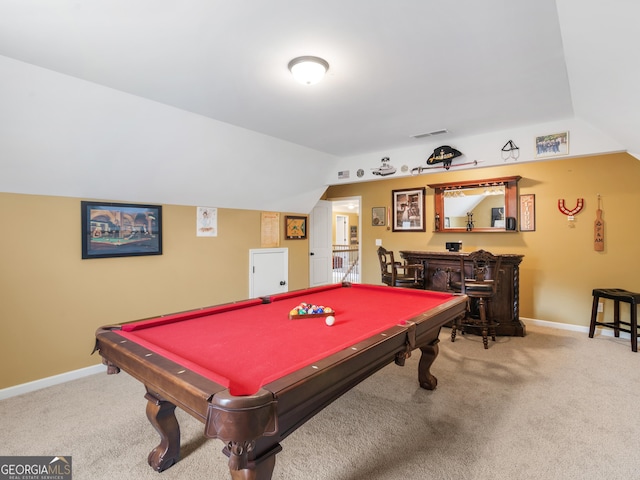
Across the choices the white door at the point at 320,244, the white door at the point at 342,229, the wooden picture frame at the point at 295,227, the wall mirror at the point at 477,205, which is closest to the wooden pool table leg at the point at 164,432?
the wooden picture frame at the point at 295,227

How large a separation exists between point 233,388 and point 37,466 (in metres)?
1.66

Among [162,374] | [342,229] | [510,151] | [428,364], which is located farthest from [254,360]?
[342,229]

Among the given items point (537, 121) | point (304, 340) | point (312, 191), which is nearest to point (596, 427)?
point (304, 340)

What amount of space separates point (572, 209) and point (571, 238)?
38 cm

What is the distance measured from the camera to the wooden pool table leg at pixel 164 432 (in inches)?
68.4

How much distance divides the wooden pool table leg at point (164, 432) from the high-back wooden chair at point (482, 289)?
312cm

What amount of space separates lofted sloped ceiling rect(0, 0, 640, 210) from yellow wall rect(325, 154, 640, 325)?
3.52 feet

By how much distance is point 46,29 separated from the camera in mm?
1840

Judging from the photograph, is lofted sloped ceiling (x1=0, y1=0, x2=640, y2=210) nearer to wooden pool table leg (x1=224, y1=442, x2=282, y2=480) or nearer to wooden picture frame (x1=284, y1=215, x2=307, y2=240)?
wooden picture frame (x1=284, y1=215, x2=307, y2=240)

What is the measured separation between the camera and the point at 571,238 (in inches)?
167

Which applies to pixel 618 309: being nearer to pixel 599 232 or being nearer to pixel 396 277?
pixel 599 232

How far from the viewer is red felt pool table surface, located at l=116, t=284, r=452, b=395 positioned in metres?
1.33

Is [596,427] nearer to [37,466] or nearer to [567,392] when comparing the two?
[567,392]

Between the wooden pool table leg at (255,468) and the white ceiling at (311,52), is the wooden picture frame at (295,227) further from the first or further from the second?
the wooden pool table leg at (255,468)
